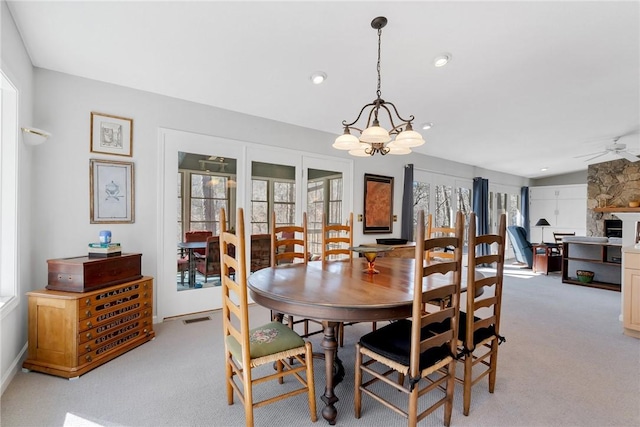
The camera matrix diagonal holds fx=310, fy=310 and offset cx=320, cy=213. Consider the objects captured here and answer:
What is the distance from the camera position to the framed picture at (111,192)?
2.95m

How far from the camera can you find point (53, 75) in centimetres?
275

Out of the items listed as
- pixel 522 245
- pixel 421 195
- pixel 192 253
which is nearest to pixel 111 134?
pixel 192 253

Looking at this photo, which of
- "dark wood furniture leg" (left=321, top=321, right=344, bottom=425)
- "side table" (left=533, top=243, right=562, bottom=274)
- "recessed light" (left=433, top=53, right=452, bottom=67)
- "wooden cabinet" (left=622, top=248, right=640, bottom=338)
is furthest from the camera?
"side table" (left=533, top=243, right=562, bottom=274)

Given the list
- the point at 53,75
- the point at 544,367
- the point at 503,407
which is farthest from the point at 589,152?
the point at 53,75

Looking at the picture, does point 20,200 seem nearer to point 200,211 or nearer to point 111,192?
point 111,192

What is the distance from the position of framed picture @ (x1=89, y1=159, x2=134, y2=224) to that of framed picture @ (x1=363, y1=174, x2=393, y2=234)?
3.37 metres

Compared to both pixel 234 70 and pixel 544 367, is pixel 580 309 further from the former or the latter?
pixel 234 70

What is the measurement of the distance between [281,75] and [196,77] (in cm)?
82

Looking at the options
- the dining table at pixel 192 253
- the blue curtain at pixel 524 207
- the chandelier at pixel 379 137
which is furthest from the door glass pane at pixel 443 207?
the dining table at pixel 192 253

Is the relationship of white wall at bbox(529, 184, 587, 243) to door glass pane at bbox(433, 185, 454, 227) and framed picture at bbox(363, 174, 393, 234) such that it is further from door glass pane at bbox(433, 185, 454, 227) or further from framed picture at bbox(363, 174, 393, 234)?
framed picture at bbox(363, 174, 393, 234)

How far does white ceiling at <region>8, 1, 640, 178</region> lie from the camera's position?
83.7 inches

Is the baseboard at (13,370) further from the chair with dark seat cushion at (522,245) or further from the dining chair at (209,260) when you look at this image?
the chair with dark seat cushion at (522,245)

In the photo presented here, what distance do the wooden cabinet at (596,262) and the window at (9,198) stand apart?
7.62 m

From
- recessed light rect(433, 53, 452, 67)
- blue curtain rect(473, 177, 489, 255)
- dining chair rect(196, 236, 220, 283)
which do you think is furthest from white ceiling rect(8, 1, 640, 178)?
blue curtain rect(473, 177, 489, 255)
